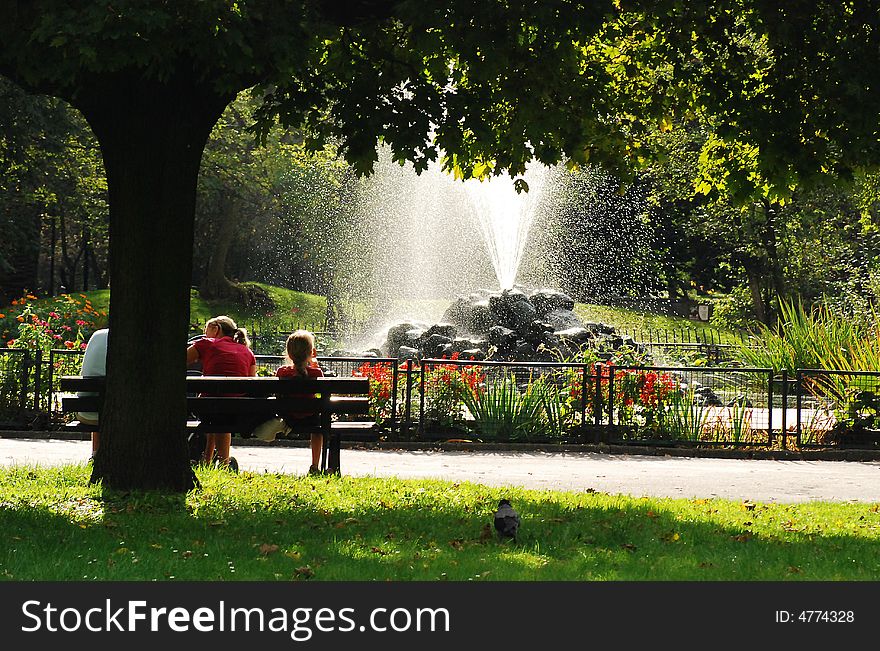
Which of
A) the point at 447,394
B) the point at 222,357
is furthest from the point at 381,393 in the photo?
the point at 222,357


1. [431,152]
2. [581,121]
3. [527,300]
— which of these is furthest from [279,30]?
[527,300]

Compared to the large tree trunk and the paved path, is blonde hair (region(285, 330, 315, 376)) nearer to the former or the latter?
the paved path

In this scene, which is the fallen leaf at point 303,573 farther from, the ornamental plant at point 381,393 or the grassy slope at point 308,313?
the grassy slope at point 308,313

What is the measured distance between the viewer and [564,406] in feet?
51.9

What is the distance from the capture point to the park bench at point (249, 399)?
10875 millimetres

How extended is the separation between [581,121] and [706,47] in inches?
52.0

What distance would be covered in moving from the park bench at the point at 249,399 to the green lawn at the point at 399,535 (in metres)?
0.72

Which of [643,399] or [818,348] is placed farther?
[818,348]

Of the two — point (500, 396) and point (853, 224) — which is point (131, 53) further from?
point (853, 224)

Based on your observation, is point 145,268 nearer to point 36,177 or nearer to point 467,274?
point 467,274

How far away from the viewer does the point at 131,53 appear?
8000 millimetres

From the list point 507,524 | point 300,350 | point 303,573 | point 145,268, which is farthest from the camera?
point 300,350

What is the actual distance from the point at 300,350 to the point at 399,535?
4089 millimetres

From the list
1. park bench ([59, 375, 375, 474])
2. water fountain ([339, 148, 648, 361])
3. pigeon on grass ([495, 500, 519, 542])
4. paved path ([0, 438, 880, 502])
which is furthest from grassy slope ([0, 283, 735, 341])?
pigeon on grass ([495, 500, 519, 542])
